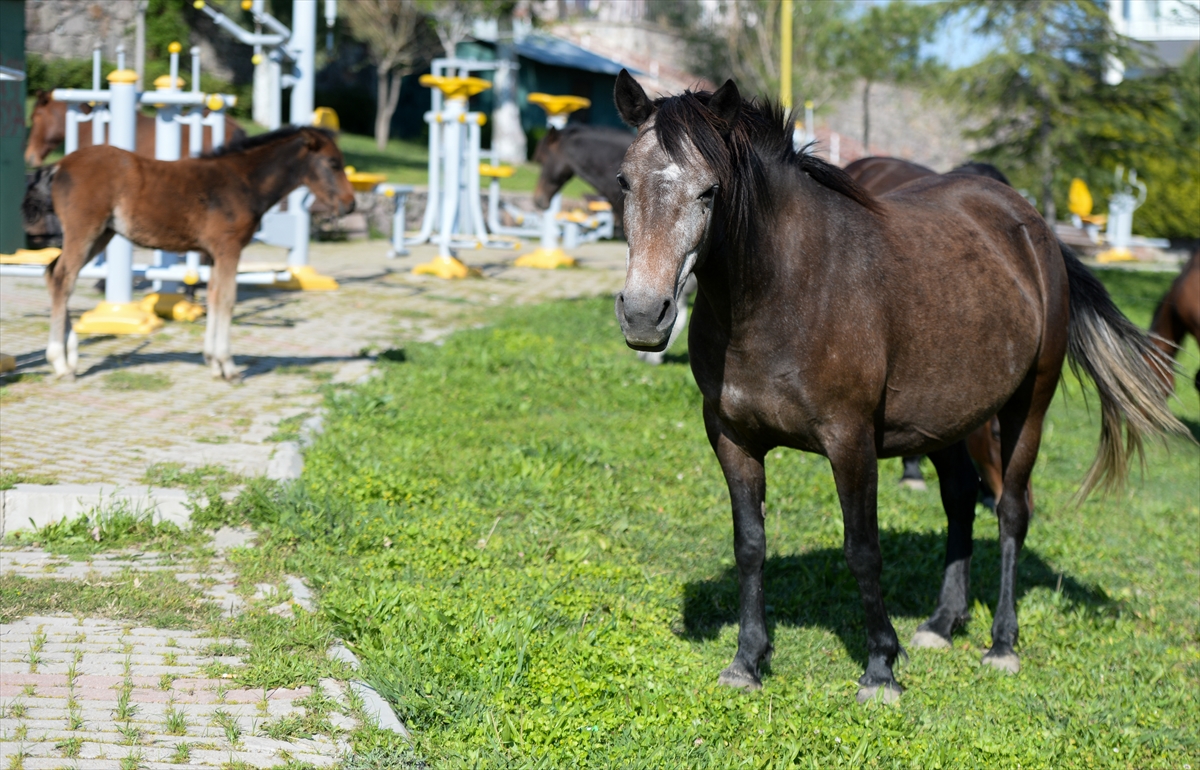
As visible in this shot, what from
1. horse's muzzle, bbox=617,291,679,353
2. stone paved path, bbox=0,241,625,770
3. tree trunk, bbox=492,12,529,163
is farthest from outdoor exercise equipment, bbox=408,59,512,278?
tree trunk, bbox=492,12,529,163

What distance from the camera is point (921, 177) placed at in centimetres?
628

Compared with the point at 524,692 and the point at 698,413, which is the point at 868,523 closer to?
the point at 524,692

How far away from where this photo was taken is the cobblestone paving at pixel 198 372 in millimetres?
6582

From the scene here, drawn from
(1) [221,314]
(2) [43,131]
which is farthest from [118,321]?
(2) [43,131]

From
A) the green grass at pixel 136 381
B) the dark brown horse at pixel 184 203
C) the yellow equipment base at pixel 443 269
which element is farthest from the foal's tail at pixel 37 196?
the yellow equipment base at pixel 443 269

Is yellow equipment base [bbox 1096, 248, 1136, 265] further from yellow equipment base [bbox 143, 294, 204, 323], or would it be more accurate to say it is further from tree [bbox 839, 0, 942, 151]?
yellow equipment base [bbox 143, 294, 204, 323]

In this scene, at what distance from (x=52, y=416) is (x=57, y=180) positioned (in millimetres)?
2191

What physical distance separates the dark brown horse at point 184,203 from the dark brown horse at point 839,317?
5773 mm

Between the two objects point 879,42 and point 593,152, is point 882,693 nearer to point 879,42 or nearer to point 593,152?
point 593,152

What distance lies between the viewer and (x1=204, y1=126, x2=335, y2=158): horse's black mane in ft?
30.7

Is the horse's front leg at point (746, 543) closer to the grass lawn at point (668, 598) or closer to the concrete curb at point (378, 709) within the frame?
the grass lawn at point (668, 598)

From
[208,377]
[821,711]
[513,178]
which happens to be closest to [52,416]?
[208,377]

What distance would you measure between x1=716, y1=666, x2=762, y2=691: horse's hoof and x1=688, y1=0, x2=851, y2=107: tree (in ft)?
131

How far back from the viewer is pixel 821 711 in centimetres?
407
